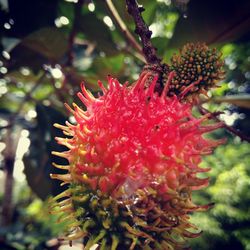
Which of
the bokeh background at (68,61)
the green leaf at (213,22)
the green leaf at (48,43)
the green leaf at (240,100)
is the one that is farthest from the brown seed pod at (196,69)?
the green leaf at (48,43)

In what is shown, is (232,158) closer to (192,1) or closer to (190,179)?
(192,1)

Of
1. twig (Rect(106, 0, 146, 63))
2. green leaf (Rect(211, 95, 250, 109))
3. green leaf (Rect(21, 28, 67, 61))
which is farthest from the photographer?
green leaf (Rect(21, 28, 67, 61))

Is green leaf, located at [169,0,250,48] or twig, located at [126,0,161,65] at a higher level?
green leaf, located at [169,0,250,48]

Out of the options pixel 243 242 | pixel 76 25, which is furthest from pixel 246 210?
pixel 76 25

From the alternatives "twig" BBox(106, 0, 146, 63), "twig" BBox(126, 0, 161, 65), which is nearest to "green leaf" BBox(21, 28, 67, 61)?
"twig" BBox(106, 0, 146, 63)

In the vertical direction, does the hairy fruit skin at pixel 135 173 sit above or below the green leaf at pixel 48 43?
below

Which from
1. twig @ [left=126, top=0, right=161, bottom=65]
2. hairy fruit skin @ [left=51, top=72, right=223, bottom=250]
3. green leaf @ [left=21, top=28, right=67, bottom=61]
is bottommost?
hairy fruit skin @ [left=51, top=72, right=223, bottom=250]

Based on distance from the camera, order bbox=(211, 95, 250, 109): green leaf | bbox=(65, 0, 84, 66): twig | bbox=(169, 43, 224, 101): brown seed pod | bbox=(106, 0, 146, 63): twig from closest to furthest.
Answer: bbox=(169, 43, 224, 101): brown seed pod → bbox=(211, 95, 250, 109): green leaf → bbox=(106, 0, 146, 63): twig → bbox=(65, 0, 84, 66): twig

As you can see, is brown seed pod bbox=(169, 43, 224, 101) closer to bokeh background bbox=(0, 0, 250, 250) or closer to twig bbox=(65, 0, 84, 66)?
bokeh background bbox=(0, 0, 250, 250)

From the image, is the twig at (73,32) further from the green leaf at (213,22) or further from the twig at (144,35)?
the twig at (144,35)
